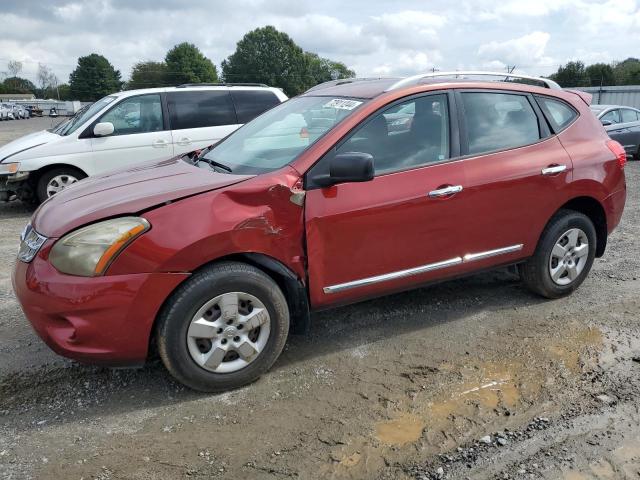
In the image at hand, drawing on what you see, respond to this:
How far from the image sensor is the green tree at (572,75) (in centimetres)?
4744

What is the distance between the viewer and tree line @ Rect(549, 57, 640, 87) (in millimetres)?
45656

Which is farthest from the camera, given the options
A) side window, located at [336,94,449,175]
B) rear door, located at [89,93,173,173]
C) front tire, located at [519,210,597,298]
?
rear door, located at [89,93,173,173]

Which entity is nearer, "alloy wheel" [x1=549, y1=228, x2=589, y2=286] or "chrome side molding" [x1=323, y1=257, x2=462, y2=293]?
"chrome side molding" [x1=323, y1=257, x2=462, y2=293]

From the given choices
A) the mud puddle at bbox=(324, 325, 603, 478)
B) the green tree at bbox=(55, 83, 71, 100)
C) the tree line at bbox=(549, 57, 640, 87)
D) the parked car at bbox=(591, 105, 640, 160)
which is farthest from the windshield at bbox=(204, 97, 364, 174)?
the green tree at bbox=(55, 83, 71, 100)

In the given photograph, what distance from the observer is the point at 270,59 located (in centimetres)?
9062

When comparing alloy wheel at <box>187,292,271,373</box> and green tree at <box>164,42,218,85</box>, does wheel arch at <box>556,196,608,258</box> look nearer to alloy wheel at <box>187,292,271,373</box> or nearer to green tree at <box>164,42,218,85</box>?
alloy wheel at <box>187,292,271,373</box>

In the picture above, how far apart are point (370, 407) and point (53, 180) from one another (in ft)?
21.3

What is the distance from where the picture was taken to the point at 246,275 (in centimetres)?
307

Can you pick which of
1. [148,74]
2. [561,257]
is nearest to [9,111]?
[148,74]

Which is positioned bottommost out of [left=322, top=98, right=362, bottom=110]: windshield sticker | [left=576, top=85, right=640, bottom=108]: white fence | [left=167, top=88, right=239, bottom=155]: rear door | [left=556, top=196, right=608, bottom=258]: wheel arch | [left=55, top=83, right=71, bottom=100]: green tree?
[left=556, top=196, right=608, bottom=258]: wheel arch

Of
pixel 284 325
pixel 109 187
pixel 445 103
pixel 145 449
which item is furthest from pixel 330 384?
pixel 445 103

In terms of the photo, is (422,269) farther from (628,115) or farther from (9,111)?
(9,111)

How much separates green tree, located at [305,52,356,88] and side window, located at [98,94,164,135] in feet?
272

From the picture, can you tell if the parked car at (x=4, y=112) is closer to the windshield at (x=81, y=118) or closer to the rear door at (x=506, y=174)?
the windshield at (x=81, y=118)
